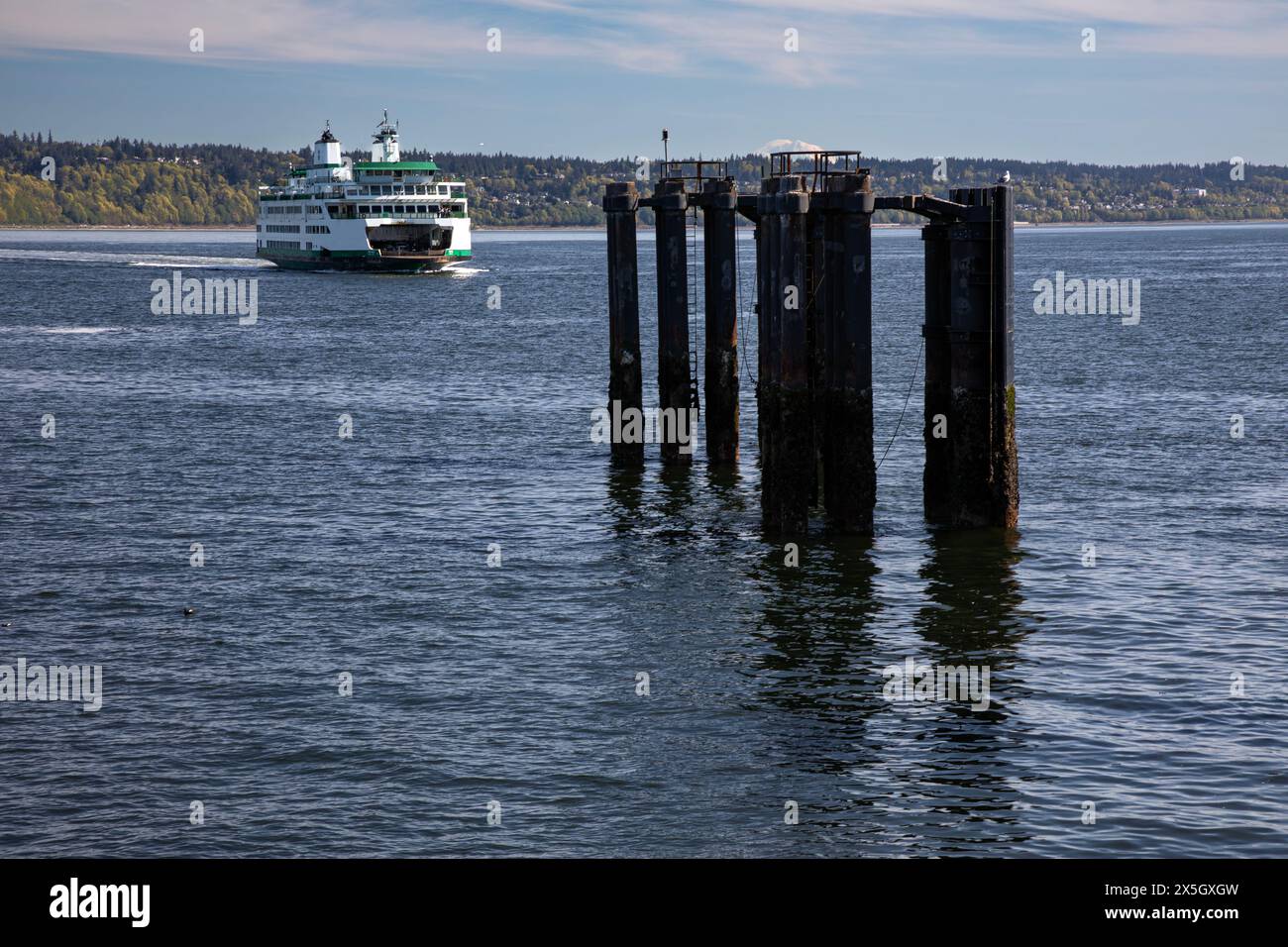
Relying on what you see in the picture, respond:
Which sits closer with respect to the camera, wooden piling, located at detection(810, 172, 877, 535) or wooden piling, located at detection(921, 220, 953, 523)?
wooden piling, located at detection(810, 172, 877, 535)

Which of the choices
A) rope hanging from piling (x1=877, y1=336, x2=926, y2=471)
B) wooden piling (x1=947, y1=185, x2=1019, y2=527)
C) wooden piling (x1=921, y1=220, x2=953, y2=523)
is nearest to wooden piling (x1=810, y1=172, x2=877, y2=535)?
wooden piling (x1=921, y1=220, x2=953, y2=523)

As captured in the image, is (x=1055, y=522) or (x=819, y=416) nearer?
(x=819, y=416)

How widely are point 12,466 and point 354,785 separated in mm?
25661

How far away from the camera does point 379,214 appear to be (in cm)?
14125

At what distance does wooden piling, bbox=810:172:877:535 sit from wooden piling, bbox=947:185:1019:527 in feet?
4.85

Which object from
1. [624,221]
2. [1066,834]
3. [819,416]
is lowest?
[1066,834]

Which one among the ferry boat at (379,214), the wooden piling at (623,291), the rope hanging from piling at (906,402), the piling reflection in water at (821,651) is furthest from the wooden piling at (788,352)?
the ferry boat at (379,214)

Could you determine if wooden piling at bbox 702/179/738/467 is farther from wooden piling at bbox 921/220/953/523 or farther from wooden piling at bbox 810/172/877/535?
wooden piling at bbox 921/220/953/523

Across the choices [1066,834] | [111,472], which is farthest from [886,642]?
[111,472]

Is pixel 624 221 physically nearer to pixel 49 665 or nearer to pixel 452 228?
pixel 49 665

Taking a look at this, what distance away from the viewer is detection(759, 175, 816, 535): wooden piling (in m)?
25.2

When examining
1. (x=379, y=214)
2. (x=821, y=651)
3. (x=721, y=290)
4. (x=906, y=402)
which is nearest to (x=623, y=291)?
(x=721, y=290)

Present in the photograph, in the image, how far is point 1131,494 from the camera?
107 feet

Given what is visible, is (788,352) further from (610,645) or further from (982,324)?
(610,645)
